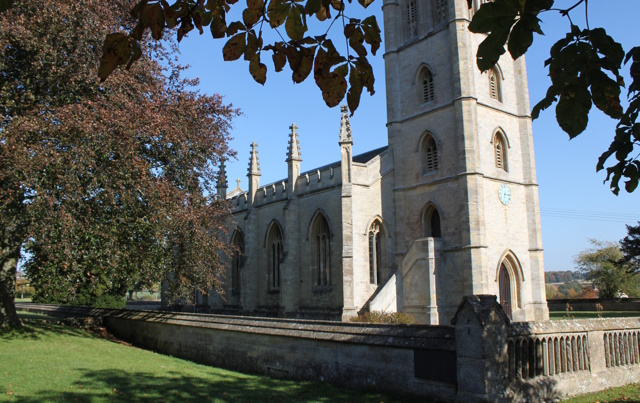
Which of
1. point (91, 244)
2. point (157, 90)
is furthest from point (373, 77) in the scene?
point (157, 90)

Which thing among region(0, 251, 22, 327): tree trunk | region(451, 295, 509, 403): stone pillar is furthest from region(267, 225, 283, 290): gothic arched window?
region(451, 295, 509, 403): stone pillar

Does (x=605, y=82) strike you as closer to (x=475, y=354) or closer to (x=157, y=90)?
(x=475, y=354)

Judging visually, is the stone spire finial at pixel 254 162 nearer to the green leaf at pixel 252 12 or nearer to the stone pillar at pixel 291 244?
the stone pillar at pixel 291 244

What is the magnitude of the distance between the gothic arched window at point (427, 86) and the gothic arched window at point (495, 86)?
300 centimetres

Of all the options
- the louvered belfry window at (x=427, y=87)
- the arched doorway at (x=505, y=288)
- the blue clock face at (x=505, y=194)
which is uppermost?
the louvered belfry window at (x=427, y=87)

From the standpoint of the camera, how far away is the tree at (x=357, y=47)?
3084mm

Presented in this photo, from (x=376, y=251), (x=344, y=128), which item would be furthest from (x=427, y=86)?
(x=376, y=251)

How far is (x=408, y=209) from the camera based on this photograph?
26.6m

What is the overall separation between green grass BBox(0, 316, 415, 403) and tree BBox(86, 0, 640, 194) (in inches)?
293

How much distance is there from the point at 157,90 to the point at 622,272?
45955mm

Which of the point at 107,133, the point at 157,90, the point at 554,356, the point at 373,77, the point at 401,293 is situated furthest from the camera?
the point at 401,293

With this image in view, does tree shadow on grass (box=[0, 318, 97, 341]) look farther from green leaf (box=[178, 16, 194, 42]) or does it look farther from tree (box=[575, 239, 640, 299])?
tree (box=[575, 239, 640, 299])

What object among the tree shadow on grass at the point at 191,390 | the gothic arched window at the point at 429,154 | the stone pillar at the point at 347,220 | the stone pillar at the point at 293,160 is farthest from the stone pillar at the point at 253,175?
A: the tree shadow on grass at the point at 191,390

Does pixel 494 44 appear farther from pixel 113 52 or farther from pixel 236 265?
pixel 236 265
